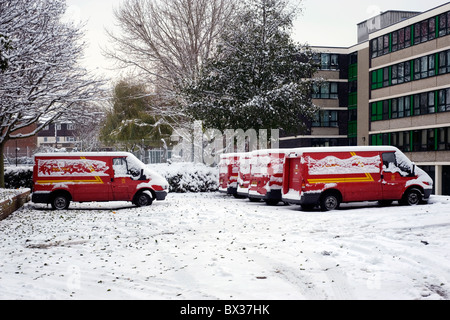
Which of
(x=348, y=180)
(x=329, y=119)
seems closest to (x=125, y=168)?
(x=348, y=180)

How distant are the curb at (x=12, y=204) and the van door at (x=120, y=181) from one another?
332 cm

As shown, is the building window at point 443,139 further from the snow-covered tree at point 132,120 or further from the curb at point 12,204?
the curb at point 12,204

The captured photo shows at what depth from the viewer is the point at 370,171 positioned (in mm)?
17656

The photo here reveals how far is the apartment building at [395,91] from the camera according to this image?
45.4 metres

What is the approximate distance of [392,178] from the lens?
1788 centimetres

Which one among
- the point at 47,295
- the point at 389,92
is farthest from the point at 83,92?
the point at 389,92

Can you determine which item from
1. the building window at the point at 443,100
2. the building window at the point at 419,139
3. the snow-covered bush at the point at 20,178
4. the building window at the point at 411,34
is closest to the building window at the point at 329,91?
the building window at the point at 411,34

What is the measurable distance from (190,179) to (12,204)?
1229 cm

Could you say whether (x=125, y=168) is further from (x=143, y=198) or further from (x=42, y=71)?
(x=42, y=71)

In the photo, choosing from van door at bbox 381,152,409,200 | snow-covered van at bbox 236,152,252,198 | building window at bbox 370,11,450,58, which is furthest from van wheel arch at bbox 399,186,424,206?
building window at bbox 370,11,450,58

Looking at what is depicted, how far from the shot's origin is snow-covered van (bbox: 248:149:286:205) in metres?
19.0

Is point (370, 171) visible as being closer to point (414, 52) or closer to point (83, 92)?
point (83, 92)

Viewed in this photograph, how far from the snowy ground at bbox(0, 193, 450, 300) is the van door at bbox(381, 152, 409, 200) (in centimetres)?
246

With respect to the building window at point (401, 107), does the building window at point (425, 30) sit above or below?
above
